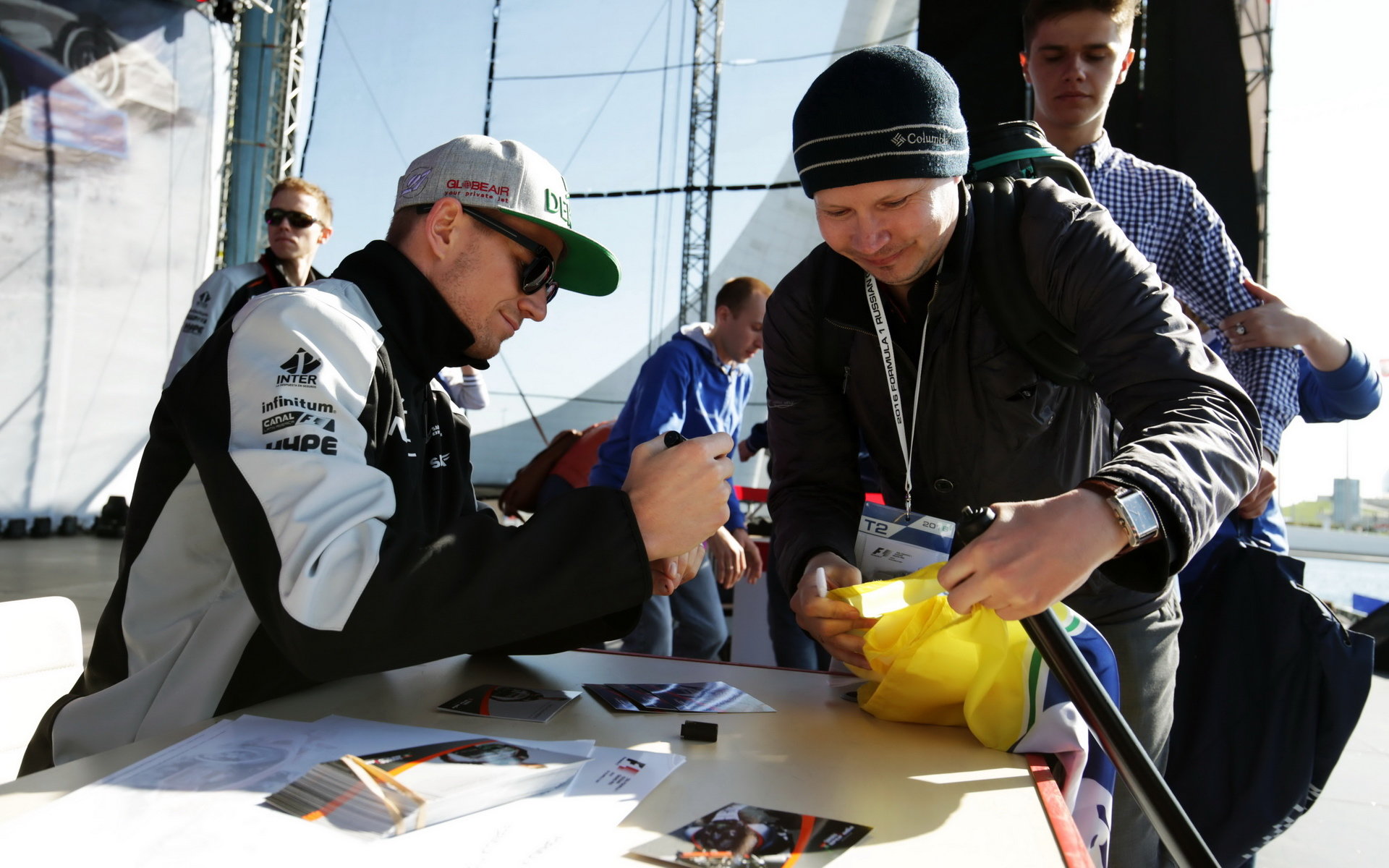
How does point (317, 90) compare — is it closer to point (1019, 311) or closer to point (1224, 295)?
point (1224, 295)

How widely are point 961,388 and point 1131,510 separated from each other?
466 mm

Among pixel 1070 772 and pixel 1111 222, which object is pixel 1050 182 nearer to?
pixel 1111 222

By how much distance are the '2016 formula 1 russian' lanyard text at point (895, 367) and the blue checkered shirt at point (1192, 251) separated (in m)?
0.70

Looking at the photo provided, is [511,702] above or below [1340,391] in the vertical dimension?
below

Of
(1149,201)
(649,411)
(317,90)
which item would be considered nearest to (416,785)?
(1149,201)

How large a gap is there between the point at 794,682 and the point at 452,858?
0.78 meters

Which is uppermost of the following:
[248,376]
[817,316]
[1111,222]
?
[1111,222]

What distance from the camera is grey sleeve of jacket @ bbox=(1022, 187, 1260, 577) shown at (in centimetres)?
95

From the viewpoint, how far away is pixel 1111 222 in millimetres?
1255

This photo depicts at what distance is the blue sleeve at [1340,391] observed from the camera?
6.16 feet

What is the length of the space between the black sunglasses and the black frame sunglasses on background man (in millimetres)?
2250

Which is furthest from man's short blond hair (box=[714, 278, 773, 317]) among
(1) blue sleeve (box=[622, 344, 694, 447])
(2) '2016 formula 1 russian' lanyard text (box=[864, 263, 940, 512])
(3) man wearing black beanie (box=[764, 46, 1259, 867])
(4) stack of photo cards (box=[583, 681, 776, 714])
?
(4) stack of photo cards (box=[583, 681, 776, 714])

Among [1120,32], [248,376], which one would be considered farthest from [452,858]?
[1120,32]

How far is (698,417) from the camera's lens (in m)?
3.60
